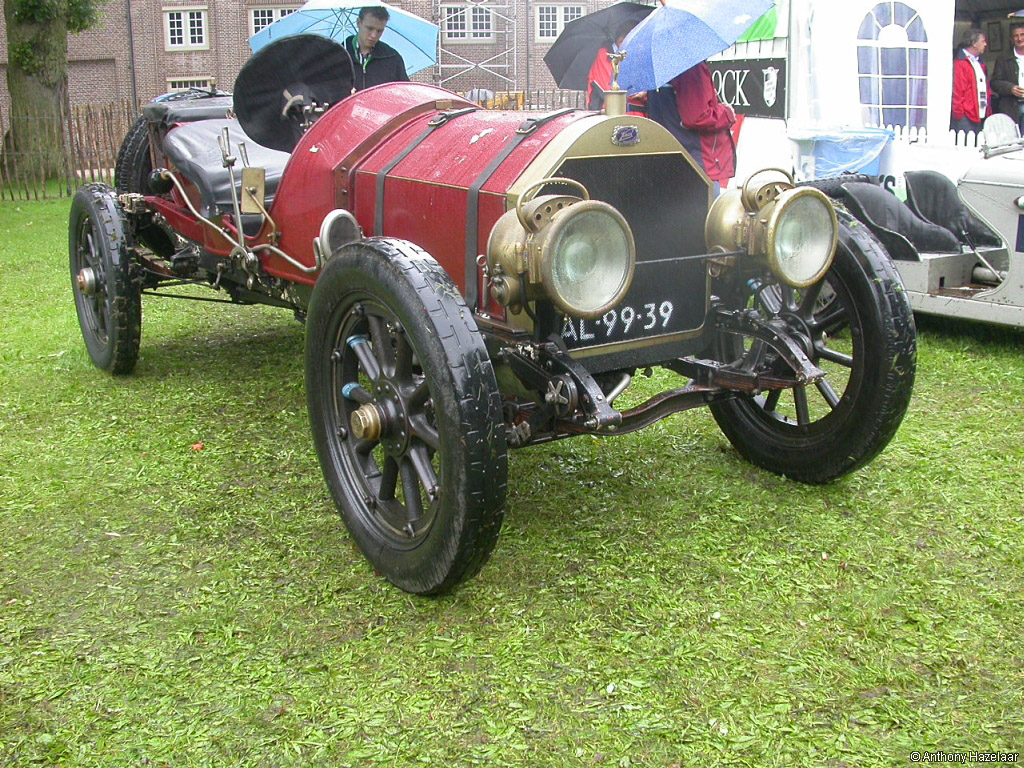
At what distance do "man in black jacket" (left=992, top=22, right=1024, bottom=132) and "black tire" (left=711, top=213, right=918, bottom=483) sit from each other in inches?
323

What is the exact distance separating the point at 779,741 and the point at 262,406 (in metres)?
3.46

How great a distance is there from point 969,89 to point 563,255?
863cm

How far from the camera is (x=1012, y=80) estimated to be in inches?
419

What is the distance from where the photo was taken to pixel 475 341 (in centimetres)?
277

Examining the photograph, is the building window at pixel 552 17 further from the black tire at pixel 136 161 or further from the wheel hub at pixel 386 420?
the wheel hub at pixel 386 420

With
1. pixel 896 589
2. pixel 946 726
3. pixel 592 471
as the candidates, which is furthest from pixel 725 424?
pixel 946 726

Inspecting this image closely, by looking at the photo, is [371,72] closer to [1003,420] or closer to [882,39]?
[1003,420]

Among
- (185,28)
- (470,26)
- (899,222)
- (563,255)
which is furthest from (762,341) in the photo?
(185,28)

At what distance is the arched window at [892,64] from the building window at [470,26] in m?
25.3

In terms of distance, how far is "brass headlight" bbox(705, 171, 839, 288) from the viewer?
129 inches

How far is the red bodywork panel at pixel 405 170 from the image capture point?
3459 millimetres

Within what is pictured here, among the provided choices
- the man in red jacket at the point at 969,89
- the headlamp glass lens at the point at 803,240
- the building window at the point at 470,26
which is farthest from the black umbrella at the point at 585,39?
the building window at the point at 470,26

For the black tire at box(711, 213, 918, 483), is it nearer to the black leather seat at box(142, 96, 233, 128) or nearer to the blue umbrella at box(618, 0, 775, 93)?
the blue umbrella at box(618, 0, 775, 93)

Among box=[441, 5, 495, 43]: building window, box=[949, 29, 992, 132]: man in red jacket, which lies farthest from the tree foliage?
box=[441, 5, 495, 43]: building window
